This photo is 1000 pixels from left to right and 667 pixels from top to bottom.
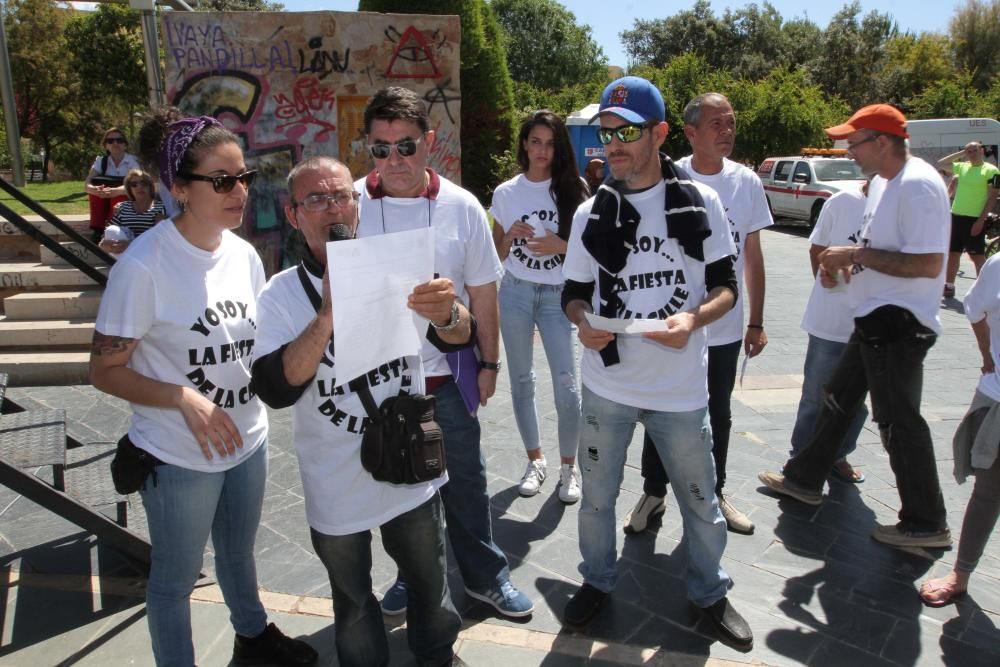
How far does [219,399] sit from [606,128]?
1740 mm

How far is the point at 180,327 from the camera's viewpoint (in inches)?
91.0

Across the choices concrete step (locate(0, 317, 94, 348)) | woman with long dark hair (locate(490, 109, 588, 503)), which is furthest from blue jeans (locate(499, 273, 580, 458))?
concrete step (locate(0, 317, 94, 348))

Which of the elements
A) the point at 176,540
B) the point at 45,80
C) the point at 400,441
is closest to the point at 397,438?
the point at 400,441

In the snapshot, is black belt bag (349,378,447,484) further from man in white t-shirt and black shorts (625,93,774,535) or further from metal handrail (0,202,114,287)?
metal handrail (0,202,114,287)

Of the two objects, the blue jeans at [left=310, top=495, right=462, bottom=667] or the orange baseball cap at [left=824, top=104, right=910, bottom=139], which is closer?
the blue jeans at [left=310, top=495, right=462, bottom=667]

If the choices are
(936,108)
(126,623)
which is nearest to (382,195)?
(126,623)

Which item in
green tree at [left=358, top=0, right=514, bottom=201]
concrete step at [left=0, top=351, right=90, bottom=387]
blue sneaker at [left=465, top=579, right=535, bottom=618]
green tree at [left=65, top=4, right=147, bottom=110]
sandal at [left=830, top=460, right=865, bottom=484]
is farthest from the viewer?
green tree at [left=65, top=4, right=147, bottom=110]

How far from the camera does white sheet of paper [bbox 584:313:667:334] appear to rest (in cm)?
260

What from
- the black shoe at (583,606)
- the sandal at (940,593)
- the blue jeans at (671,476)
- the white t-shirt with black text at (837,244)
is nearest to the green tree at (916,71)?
the white t-shirt with black text at (837,244)

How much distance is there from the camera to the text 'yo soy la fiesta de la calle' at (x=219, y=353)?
7.76 feet

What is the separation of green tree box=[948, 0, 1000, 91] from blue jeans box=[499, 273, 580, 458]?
4568 centimetres

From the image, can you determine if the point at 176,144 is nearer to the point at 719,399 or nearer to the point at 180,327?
the point at 180,327

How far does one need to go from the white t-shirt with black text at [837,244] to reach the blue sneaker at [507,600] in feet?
7.75

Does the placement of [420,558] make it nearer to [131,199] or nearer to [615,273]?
[615,273]
